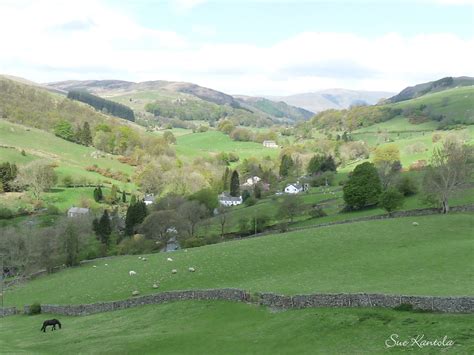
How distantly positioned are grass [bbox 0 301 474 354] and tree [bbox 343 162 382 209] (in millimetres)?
52305

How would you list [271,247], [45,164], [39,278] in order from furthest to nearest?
[45,164]
[39,278]
[271,247]

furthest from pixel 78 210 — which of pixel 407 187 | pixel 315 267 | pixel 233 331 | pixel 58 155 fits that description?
pixel 233 331

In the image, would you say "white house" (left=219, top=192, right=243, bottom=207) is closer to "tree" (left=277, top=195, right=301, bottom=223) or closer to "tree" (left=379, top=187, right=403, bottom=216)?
"tree" (left=277, top=195, right=301, bottom=223)

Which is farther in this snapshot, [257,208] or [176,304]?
[257,208]

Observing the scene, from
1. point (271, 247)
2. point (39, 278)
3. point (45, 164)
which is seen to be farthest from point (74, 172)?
point (271, 247)

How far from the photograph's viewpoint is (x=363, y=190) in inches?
3428

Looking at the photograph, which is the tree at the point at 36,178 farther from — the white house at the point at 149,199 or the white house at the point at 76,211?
the white house at the point at 149,199

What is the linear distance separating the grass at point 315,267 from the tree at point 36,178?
238 feet

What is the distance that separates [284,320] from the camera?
33.1 meters

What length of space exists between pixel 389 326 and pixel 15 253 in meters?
68.8

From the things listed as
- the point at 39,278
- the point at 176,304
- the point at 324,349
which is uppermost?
the point at 324,349

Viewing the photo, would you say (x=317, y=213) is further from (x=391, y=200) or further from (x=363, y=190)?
(x=391, y=200)

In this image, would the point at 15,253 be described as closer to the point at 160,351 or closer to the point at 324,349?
the point at 160,351

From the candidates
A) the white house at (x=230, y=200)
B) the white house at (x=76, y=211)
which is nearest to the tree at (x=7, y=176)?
the white house at (x=76, y=211)
